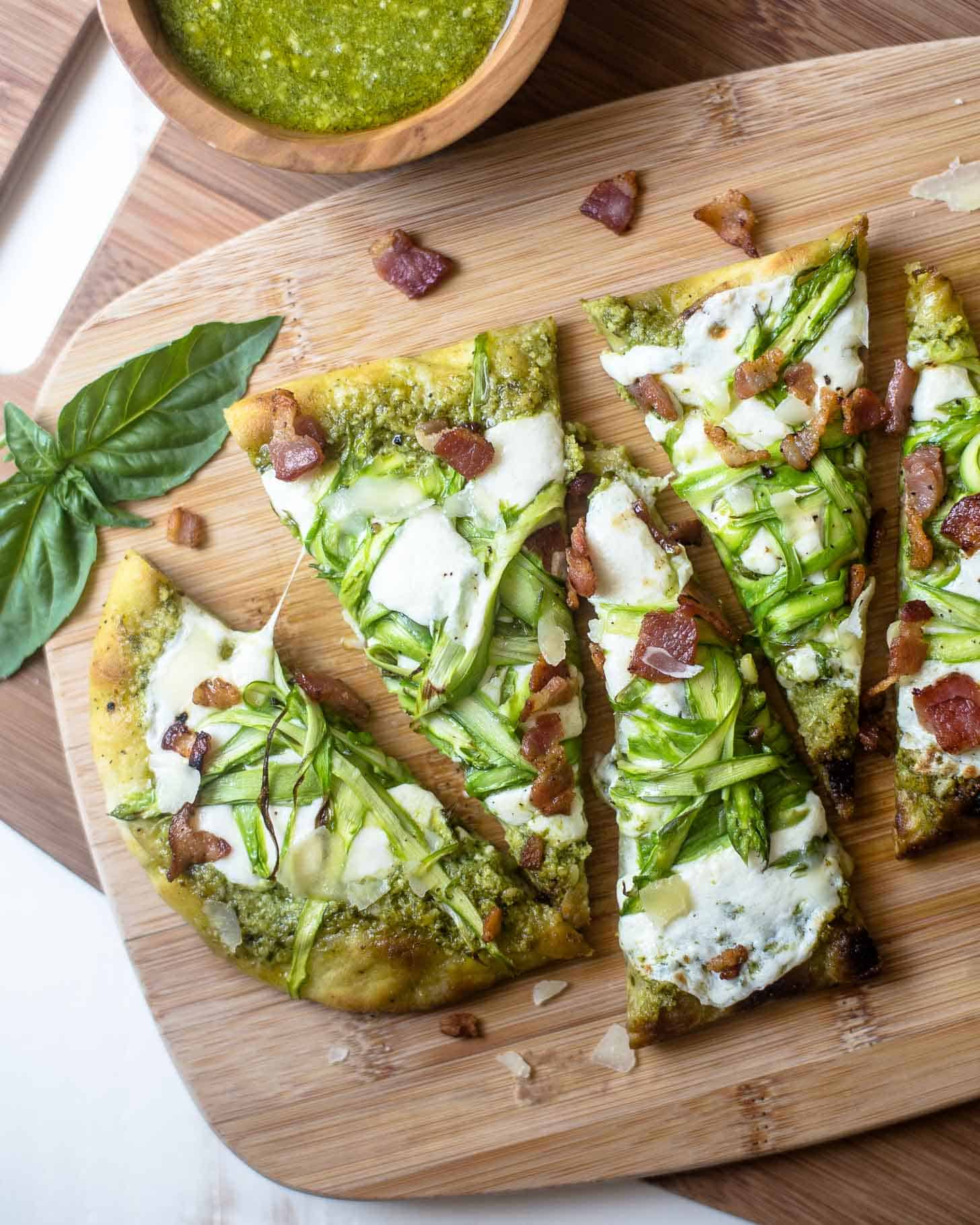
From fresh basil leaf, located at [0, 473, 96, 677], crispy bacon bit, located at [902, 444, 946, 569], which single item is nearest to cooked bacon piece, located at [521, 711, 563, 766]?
crispy bacon bit, located at [902, 444, 946, 569]

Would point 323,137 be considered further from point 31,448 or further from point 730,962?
point 730,962

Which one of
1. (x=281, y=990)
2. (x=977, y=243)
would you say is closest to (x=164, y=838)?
(x=281, y=990)

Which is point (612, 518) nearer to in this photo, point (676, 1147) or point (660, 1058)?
point (660, 1058)

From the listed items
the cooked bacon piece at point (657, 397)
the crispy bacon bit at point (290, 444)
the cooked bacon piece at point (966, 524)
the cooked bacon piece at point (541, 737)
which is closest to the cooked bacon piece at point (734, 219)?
the cooked bacon piece at point (657, 397)

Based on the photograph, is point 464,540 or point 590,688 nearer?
point 464,540

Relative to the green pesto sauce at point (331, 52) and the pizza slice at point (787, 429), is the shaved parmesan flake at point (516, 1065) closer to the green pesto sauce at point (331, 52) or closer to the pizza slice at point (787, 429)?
the pizza slice at point (787, 429)

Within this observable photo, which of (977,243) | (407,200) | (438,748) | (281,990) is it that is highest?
(407,200)

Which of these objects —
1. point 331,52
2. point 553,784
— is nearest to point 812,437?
point 553,784
